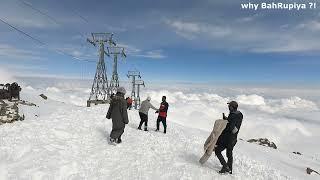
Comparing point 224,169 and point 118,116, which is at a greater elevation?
point 118,116

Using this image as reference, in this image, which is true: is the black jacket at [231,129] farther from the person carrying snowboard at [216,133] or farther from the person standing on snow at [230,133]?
the person carrying snowboard at [216,133]

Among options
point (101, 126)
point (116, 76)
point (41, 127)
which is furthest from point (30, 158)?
point (116, 76)

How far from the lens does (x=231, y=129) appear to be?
1244 cm

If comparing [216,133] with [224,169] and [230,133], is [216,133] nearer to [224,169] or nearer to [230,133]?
[230,133]

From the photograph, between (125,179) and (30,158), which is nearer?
(125,179)

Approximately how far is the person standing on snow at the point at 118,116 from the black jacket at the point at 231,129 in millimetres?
5328

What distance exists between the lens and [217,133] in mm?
12836

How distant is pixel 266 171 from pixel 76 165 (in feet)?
24.8

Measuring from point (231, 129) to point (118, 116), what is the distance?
5.93m

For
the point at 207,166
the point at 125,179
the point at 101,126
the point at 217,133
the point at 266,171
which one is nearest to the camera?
the point at 125,179

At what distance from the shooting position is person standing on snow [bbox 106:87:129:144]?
16484 millimetres

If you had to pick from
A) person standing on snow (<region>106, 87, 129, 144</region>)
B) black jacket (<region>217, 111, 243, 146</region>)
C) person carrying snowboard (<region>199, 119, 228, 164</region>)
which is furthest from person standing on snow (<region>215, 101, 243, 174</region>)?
person standing on snow (<region>106, 87, 129, 144</region>)

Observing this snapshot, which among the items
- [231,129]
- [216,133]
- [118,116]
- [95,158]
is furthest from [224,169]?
[118,116]

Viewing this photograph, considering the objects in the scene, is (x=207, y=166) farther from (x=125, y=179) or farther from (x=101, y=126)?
(x=101, y=126)
